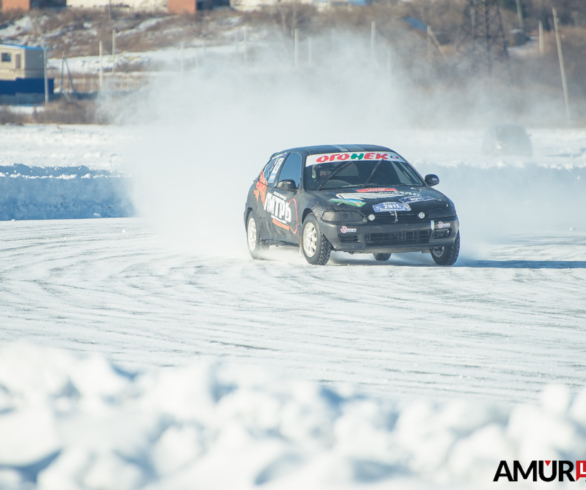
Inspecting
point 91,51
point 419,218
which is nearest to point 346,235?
point 419,218

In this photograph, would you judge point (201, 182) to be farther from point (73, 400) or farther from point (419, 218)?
point (73, 400)

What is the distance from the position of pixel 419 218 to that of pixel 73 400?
5.93 meters

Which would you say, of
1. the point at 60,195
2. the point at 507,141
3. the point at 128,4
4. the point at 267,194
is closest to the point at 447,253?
the point at 267,194

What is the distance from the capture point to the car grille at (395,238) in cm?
946

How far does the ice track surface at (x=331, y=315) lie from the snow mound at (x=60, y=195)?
21.3 ft

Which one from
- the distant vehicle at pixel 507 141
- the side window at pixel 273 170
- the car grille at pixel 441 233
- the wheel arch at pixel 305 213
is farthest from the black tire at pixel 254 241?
the distant vehicle at pixel 507 141

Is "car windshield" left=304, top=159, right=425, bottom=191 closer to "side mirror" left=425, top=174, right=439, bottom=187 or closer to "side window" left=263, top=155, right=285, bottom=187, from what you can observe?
"side mirror" left=425, top=174, right=439, bottom=187

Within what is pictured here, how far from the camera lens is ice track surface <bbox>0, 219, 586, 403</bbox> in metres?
5.14

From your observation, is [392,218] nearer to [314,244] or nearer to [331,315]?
[314,244]

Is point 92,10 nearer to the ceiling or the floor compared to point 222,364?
nearer to the ceiling

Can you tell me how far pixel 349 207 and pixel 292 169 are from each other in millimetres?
1506

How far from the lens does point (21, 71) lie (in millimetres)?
→ 67812

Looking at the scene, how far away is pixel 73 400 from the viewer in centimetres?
433

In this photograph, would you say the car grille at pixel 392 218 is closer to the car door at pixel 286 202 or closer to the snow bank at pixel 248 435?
the car door at pixel 286 202
